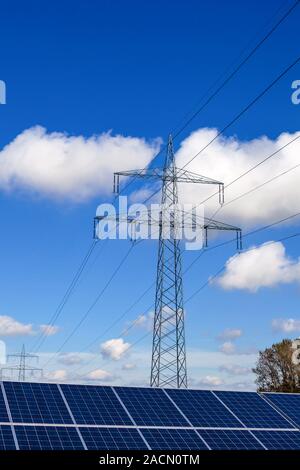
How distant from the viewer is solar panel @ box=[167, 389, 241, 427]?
30.3 metres

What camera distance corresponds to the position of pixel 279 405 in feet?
113

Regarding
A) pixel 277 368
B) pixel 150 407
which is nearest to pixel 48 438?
pixel 150 407

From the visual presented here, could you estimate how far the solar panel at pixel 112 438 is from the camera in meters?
26.1

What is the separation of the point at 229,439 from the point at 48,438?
8587 mm

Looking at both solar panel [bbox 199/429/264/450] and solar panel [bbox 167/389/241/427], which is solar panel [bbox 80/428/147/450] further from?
solar panel [bbox 167/389/241/427]

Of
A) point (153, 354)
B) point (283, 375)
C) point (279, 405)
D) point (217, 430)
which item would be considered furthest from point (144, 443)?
point (283, 375)

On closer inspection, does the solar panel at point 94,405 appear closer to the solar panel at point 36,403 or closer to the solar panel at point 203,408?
the solar panel at point 36,403

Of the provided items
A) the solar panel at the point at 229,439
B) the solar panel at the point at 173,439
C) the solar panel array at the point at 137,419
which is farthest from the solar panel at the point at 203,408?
the solar panel at the point at 173,439

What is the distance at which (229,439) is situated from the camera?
94.2 feet

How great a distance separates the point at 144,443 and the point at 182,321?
2265 cm

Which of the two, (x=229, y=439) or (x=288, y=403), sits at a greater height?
(x=288, y=403)

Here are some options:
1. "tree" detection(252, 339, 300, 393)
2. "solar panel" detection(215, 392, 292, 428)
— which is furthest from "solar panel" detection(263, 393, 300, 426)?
"tree" detection(252, 339, 300, 393)

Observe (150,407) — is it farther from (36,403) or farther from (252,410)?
(252,410)

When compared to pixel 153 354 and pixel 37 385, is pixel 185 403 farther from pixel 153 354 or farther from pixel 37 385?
pixel 153 354
